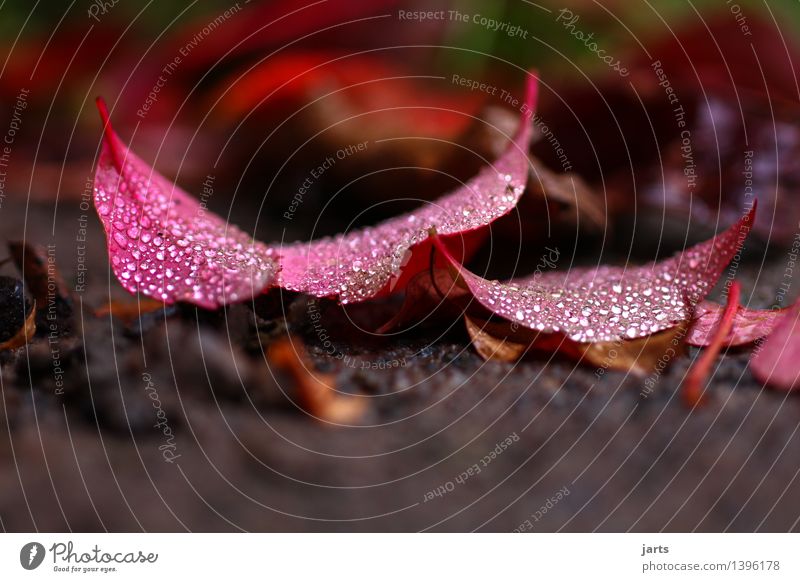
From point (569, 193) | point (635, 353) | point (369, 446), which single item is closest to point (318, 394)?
point (369, 446)

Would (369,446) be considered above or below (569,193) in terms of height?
below

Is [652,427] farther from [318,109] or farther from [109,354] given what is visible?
[318,109]

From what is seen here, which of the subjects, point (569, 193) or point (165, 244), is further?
point (569, 193)

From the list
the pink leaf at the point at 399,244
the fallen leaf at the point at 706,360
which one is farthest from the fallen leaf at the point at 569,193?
the fallen leaf at the point at 706,360

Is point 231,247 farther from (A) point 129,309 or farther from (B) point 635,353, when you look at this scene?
(B) point 635,353

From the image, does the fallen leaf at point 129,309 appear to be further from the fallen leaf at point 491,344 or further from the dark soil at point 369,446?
the fallen leaf at point 491,344

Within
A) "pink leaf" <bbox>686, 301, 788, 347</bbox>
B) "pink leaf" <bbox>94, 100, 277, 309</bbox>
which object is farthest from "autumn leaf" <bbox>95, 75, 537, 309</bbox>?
"pink leaf" <bbox>686, 301, 788, 347</bbox>

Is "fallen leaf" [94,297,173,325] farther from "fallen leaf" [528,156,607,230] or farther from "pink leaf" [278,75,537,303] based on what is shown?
"fallen leaf" [528,156,607,230]
